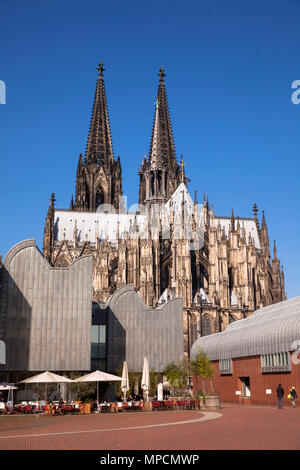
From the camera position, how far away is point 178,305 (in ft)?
149

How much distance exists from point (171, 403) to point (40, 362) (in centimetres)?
1219

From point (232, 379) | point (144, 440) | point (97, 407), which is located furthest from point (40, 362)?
point (144, 440)

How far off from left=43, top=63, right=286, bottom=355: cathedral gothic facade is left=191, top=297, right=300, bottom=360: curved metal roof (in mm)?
17378

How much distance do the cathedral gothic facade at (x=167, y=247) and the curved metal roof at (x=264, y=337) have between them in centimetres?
1738

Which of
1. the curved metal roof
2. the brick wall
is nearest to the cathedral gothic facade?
the curved metal roof

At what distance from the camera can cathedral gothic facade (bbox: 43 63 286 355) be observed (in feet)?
199

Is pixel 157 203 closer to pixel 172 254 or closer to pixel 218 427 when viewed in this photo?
pixel 172 254

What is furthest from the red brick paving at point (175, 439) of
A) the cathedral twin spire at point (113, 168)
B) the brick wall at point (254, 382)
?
the cathedral twin spire at point (113, 168)

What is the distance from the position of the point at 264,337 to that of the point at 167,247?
3455 centimetres

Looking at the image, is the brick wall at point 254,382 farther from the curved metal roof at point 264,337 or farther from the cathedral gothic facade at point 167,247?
the cathedral gothic facade at point 167,247

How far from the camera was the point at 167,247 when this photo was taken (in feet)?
213

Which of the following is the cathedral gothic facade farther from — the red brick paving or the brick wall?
the red brick paving

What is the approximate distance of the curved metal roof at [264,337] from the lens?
94.6 ft

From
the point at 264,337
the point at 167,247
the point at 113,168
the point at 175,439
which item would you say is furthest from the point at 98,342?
the point at 113,168
